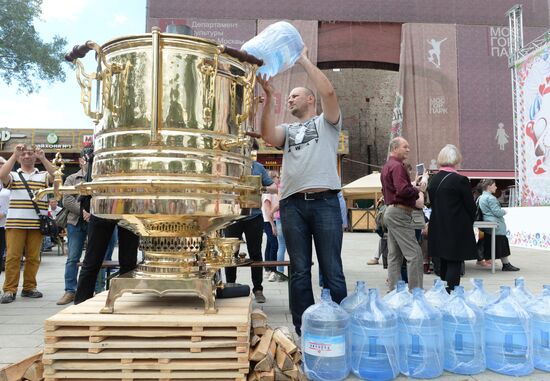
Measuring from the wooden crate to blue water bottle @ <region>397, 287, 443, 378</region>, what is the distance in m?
1.04

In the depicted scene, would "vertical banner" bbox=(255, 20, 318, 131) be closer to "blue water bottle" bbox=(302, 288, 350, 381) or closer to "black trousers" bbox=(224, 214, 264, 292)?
"black trousers" bbox=(224, 214, 264, 292)

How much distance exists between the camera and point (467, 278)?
20.9 ft

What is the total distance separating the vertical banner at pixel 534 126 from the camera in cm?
1077

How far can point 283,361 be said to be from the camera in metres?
2.13

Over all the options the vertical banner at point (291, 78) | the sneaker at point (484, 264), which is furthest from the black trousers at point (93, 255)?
the vertical banner at point (291, 78)

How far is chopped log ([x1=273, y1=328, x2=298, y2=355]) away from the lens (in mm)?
2221

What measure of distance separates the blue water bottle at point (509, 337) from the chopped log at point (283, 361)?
131cm

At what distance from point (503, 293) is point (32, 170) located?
4897 mm

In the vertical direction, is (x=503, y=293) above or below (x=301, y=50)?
below

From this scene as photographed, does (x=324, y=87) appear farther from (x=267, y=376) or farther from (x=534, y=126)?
(x=534, y=126)

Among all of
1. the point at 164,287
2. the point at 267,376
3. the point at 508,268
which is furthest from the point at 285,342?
the point at 508,268

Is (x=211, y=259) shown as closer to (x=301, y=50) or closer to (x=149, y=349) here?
(x=149, y=349)

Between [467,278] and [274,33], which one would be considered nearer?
[274,33]

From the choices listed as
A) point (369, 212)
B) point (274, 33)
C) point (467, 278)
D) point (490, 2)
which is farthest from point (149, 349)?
point (490, 2)
